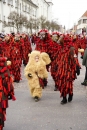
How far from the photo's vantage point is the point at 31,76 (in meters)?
5.80

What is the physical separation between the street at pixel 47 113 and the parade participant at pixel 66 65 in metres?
0.49

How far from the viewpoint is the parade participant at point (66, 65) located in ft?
17.2

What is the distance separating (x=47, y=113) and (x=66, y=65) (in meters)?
1.24

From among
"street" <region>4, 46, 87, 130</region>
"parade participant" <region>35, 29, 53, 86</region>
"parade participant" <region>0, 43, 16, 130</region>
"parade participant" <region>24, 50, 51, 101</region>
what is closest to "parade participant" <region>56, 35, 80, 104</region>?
"street" <region>4, 46, 87, 130</region>

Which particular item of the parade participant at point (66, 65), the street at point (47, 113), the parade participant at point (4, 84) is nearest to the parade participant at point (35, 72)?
the street at point (47, 113)

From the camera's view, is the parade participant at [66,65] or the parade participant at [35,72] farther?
the parade participant at [35,72]

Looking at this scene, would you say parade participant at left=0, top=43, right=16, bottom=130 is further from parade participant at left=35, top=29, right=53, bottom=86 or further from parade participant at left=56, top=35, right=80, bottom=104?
parade participant at left=35, top=29, right=53, bottom=86

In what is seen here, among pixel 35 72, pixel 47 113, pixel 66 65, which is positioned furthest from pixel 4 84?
pixel 35 72

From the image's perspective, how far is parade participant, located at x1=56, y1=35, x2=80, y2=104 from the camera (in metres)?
5.24

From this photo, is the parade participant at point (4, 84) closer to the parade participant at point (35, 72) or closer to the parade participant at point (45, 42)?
the parade participant at point (35, 72)

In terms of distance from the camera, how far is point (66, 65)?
531 centimetres

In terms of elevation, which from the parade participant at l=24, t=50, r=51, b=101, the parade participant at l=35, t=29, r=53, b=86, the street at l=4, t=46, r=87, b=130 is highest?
the parade participant at l=35, t=29, r=53, b=86

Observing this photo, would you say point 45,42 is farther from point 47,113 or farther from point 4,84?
point 4,84

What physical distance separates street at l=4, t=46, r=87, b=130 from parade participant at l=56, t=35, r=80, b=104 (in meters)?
0.49
